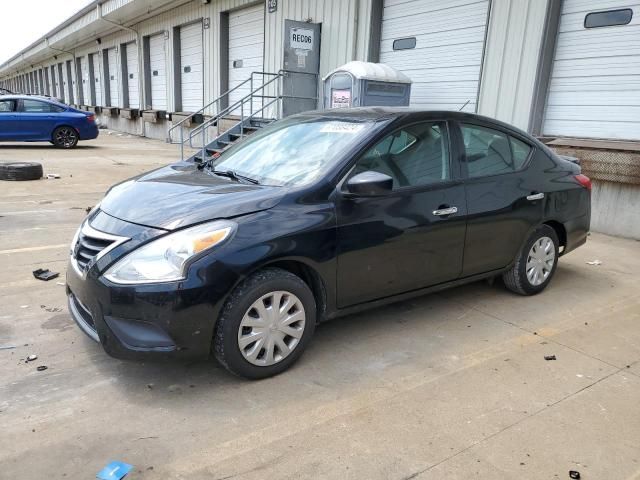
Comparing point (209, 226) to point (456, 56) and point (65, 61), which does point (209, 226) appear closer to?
point (456, 56)

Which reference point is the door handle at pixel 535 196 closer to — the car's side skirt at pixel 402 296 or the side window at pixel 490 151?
the side window at pixel 490 151

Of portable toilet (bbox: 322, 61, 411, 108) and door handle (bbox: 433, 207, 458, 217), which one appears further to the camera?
portable toilet (bbox: 322, 61, 411, 108)

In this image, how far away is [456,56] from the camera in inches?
379

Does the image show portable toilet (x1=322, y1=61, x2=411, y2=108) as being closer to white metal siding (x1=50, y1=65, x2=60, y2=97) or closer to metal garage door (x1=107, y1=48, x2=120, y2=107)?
metal garage door (x1=107, y1=48, x2=120, y2=107)

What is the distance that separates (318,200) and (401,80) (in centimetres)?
683

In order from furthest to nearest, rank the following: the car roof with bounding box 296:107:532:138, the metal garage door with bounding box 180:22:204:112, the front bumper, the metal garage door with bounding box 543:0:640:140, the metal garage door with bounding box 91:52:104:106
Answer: the metal garage door with bounding box 91:52:104:106 → the metal garage door with bounding box 180:22:204:112 → the metal garage door with bounding box 543:0:640:140 → the car roof with bounding box 296:107:532:138 → the front bumper

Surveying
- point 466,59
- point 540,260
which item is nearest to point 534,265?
point 540,260

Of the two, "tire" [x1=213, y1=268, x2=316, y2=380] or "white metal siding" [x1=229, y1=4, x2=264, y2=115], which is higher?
"white metal siding" [x1=229, y1=4, x2=264, y2=115]

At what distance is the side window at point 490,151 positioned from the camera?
3.97 metres

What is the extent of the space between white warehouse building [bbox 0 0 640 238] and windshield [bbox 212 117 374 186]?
4291mm

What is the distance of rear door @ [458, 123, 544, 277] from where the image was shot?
3.93 meters

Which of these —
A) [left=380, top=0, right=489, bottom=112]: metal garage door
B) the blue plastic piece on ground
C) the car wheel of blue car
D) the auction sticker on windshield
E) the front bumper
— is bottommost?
the blue plastic piece on ground

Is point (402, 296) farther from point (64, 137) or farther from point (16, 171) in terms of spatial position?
point (64, 137)

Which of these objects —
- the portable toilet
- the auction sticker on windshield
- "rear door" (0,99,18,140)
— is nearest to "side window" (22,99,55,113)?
"rear door" (0,99,18,140)
